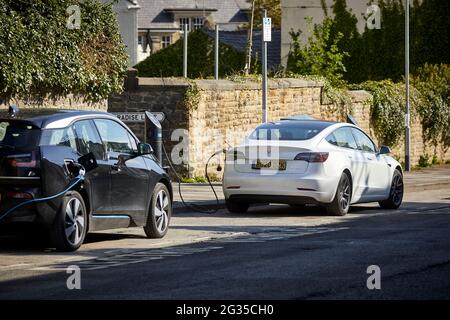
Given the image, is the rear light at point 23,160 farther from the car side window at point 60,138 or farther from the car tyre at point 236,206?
the car tyre at point 236,206

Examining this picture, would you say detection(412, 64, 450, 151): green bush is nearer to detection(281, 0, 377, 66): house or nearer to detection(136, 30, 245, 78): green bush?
detection(281, 0, 377, 66): house

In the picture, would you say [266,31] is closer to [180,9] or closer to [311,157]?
[311,157]

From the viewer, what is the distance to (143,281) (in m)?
11.6

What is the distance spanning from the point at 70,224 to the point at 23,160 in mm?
891

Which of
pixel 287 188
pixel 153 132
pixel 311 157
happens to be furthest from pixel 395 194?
pixel 153 132

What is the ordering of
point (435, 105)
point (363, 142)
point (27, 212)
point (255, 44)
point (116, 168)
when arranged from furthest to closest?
1. point (255, 44)
2. point (435, 105)
3. point (363, 142)
4. point (116, 168)
5. point (27, 212)

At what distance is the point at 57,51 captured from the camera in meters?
22.7

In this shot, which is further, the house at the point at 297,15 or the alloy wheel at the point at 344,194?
the house at the point at 297,15

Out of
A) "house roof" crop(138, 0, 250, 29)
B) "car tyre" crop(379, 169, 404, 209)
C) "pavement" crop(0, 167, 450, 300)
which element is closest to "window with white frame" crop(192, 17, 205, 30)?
"house roof" crop(138, 0, 250, 29)

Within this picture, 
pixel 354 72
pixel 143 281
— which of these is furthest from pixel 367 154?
pixel 354 72

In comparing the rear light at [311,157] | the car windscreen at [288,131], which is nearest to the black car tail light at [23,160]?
the rear light at [311,157]

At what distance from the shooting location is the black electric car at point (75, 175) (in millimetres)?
14055

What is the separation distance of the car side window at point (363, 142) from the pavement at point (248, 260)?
2.09 m

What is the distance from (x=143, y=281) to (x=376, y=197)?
11.1 m
